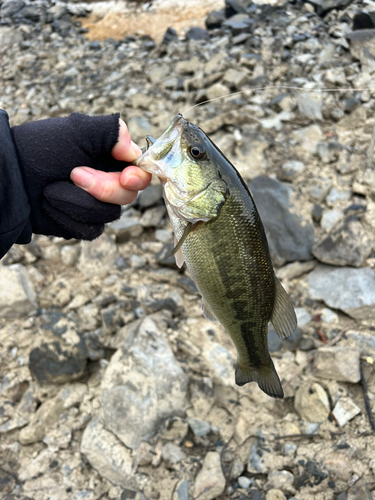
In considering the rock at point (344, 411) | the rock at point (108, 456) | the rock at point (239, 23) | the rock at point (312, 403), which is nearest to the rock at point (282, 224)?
the rock at point (312, 403)


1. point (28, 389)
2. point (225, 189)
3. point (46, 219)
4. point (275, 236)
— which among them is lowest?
point (28, 389)

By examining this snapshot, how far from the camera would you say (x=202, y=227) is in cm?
208

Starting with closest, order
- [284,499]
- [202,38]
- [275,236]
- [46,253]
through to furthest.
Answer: [284,499], [275,236], [46,253], [202,38]

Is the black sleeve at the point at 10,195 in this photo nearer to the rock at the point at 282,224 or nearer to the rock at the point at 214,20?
the rock at the point at 282,224

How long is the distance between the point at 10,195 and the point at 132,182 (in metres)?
0.64

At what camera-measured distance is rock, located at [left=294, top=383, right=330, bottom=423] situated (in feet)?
10.6

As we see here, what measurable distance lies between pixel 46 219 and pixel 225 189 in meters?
1.08

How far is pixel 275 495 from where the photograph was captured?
2852 mm

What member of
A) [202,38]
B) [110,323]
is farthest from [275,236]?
[202,38]

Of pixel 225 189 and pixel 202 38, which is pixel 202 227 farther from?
pixel 202 38

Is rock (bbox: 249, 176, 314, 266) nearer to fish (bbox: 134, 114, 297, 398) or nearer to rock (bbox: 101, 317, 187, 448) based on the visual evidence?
rock (bbox: 101, 317, 187, 448)

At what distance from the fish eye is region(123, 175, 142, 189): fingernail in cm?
34

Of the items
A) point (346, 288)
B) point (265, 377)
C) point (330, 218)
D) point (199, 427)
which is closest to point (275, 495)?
point (199, 427)

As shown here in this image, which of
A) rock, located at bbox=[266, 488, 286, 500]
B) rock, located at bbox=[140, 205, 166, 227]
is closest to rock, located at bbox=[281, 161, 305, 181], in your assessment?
rock, located at bbox=[140, 205, 166, 227]
